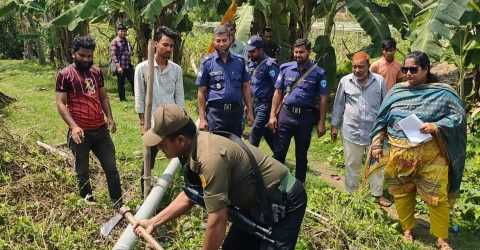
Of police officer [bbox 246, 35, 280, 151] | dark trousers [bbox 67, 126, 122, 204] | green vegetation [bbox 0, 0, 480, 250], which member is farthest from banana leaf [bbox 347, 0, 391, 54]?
dark trousers [bbox 67, 126, 122, 204]

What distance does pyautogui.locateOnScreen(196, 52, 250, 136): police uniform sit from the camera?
491 centimetres

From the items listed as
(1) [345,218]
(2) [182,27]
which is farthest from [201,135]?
(2) [182,27]

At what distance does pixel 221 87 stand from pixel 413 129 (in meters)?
1.86

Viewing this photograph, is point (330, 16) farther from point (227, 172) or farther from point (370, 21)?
point (227, 172)

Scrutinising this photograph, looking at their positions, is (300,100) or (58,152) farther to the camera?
(58,152)

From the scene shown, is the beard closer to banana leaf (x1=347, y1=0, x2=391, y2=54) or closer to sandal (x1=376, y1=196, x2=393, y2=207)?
Answer: sandal (x1=376, y1=196, x2=393, y2=207)

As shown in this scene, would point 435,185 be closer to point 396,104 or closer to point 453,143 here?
point 453,143

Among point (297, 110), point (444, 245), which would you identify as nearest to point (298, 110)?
point (297, 110)

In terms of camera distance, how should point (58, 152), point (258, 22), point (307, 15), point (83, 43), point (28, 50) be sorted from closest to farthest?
point (83, 43) < point (58, 152) < point (307, 15) < point (258, 22) < point (28, 50)

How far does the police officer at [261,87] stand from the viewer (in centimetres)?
580

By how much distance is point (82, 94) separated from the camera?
14.2 ft

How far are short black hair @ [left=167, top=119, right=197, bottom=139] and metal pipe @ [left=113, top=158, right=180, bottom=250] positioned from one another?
2.39 ft

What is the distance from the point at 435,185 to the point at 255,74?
8.34 feet

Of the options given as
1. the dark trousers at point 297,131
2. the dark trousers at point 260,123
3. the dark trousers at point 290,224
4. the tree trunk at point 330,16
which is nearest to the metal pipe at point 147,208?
the dark trousers at point 290,224
